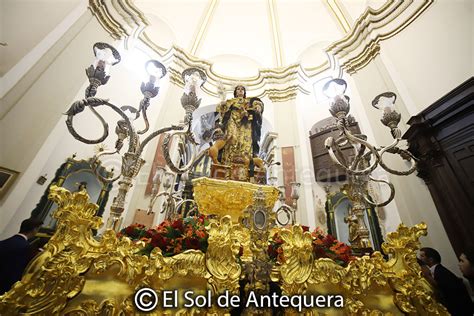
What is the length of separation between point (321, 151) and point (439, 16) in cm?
428

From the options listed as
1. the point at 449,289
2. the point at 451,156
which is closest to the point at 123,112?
the point at 449,289

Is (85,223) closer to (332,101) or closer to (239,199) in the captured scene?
(239,199)

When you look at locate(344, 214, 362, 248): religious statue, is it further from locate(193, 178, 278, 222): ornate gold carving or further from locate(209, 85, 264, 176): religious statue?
locate(209, 85, 264, 176): religious statue

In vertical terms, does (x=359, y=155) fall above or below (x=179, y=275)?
above

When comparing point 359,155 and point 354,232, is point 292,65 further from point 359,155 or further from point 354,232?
point 354,232

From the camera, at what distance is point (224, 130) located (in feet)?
11.3

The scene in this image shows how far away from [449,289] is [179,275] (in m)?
2.91

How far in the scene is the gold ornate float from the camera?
113 cm

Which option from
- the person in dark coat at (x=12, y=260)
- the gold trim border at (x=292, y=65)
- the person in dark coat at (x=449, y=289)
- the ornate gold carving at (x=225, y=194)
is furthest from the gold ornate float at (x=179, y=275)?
the gold trim border at (x=292, y=65)

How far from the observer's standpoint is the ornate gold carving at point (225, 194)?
248cm

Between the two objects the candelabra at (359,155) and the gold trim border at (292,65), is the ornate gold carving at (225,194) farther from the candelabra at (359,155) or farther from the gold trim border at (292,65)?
the gold trim border at (292,65)

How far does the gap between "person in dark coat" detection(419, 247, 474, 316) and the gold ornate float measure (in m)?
0.49

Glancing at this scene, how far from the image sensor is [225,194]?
2496 millimetres

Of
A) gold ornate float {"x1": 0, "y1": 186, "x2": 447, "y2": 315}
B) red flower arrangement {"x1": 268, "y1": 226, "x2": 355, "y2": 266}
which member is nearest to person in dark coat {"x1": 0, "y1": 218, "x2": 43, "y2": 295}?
gold ornate float {"x1": 0, "y1": 186, "x2": 447, "y2": 315}
